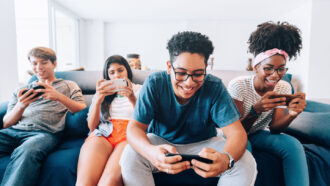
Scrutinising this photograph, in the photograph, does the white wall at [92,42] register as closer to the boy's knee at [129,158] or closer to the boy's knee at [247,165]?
the boy's knee at [129,158]

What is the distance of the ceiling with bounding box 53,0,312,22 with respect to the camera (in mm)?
4461

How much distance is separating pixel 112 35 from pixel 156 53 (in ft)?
5.22

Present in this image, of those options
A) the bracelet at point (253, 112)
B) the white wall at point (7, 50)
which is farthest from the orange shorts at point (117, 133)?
the white wall at point (7, 50)

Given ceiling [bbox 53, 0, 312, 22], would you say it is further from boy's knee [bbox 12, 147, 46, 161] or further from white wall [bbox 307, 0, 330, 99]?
boy's knee [bbox 12, 147, 46, 161]

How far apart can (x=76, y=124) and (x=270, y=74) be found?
1.55 m

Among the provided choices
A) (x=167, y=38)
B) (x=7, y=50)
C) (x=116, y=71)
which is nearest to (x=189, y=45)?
(x=116, y=71)

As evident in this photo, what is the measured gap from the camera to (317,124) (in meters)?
1.46

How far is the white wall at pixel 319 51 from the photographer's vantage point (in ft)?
13.3

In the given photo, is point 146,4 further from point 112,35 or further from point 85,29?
point 85,29

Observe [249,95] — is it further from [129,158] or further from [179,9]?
[179,9]

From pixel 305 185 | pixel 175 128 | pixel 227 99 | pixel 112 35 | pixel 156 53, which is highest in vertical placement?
pixel 112 35

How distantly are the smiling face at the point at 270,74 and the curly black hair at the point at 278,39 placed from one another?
7.2 inches

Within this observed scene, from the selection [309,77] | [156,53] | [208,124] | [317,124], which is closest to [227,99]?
[208,124]

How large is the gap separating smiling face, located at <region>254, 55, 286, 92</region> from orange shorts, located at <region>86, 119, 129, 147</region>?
1056 mm
